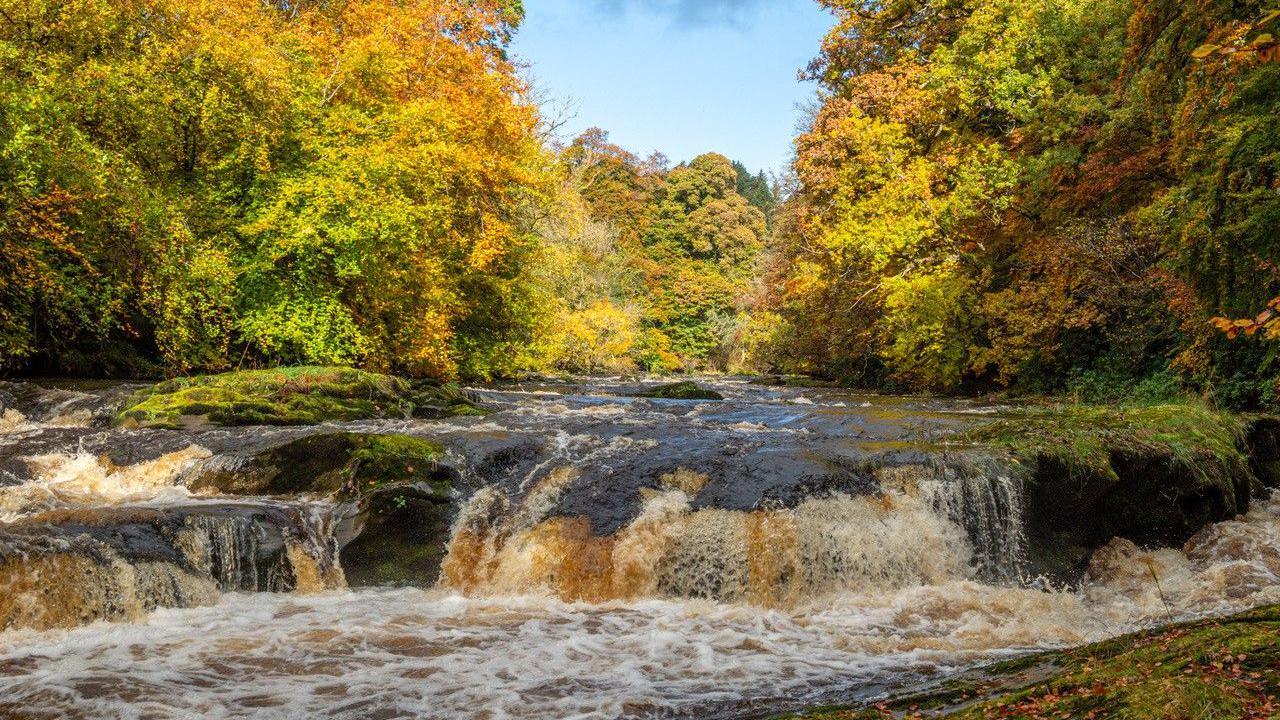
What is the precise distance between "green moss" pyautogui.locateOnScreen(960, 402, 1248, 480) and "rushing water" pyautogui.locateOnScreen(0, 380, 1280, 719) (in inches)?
30.3

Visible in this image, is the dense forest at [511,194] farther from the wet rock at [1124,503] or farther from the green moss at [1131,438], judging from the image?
the wet rock at [1124,503]

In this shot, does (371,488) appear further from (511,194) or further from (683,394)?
(511,194)

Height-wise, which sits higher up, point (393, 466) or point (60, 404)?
point (60, 404)

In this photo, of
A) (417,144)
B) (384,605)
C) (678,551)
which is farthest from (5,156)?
(678,551)

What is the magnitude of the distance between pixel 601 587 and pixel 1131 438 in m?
6.56

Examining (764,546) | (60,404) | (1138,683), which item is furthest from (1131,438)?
(60,404)

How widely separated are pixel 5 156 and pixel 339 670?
10.3 metres

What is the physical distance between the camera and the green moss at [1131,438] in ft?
26.8

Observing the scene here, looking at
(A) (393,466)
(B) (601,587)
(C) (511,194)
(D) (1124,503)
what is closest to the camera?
(B) (601,587)

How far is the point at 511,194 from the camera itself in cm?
2227

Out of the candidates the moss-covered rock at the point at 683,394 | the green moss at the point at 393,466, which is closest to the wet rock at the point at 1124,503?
the green moss at the point at 393,466

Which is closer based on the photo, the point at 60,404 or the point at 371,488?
the point at 371,488

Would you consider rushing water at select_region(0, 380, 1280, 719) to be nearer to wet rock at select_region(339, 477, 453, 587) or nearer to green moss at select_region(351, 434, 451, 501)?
wet rock at select_region(339, 477, 453, 587)

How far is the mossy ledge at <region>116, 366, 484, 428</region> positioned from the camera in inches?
408
